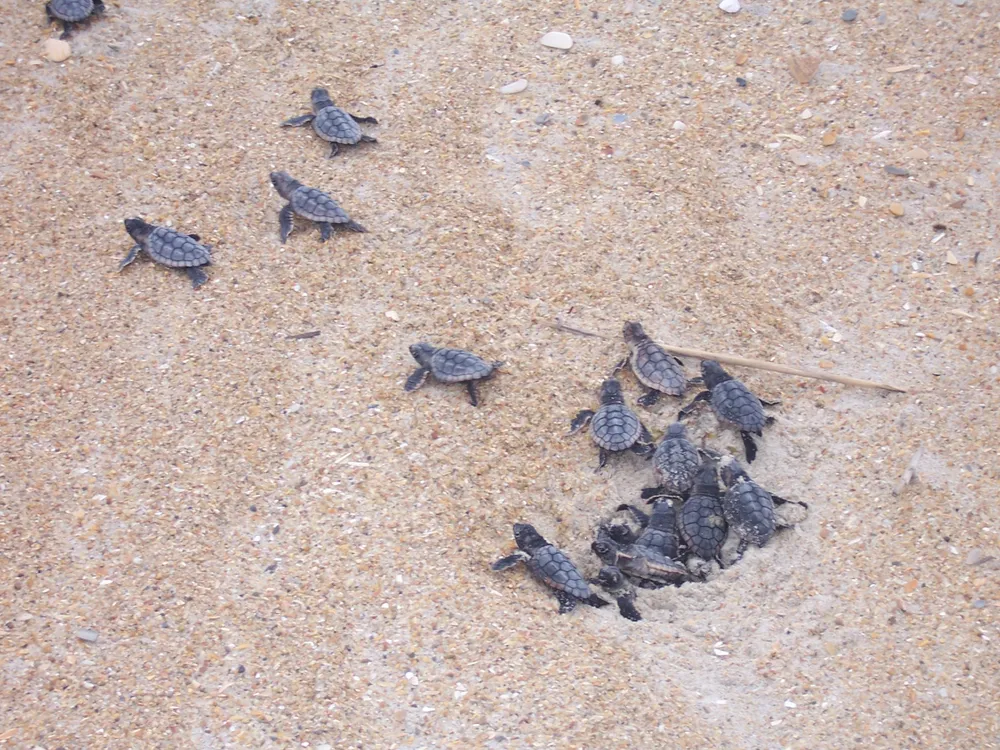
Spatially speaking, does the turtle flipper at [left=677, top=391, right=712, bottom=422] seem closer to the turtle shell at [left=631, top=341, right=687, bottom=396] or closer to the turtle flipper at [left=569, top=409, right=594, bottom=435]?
the turtle shell at [left=631, top=341, right=687, bottom=396]

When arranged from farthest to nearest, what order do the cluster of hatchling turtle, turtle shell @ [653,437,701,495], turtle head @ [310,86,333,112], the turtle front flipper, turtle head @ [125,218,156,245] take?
turtle head @ [310,86,333,112] < the turtle front flipper < turtle head @ [125,218,156,245] < turtle shell @ [653,437,701,495] < the cluster of hatchling turtle

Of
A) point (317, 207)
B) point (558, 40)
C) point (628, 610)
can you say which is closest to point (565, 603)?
point (628, 610)

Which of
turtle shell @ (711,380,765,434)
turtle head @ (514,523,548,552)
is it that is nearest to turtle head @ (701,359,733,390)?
turtle shell @ (711,380,765,434)

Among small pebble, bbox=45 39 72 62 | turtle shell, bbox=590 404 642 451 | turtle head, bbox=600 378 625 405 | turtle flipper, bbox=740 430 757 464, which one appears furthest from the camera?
small pebble, bbox=45 39 72 62

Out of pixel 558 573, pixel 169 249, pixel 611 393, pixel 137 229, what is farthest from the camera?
pixel 137 229

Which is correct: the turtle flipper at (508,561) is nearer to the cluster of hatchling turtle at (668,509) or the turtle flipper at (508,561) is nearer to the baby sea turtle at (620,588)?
the cluster of hatchling turtle at (668,509)

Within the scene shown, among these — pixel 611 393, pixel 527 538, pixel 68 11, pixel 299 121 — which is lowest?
pixel 527 538

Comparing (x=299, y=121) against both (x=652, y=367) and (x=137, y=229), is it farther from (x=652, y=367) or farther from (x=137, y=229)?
(x=652, y=367)
